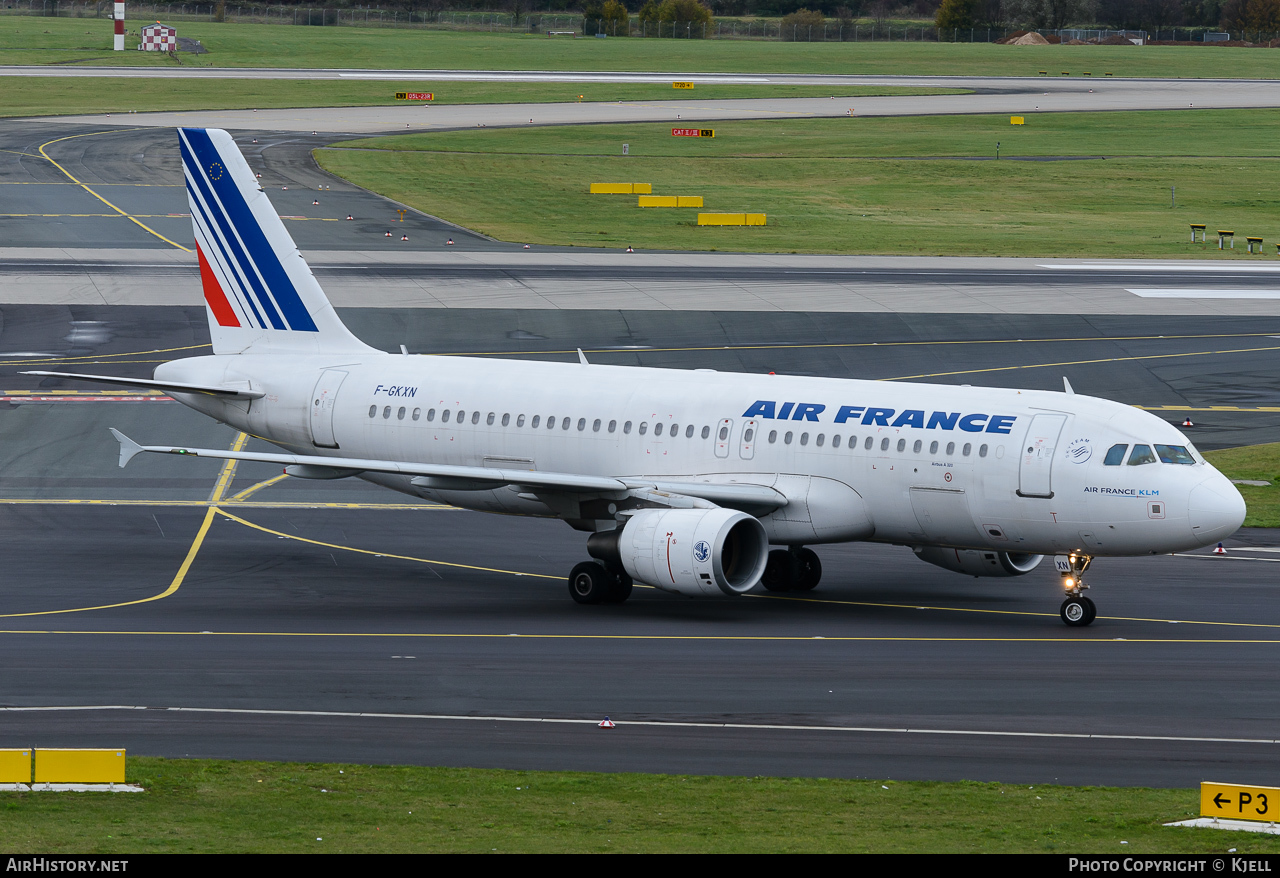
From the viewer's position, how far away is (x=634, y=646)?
3241 cm

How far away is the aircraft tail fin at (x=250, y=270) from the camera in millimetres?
42750

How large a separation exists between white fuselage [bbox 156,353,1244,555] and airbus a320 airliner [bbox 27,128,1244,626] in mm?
47

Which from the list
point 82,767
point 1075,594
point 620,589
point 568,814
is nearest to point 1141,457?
point 1075,594

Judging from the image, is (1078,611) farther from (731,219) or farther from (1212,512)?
(731,219)

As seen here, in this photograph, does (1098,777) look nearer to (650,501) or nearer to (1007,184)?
(650,501)

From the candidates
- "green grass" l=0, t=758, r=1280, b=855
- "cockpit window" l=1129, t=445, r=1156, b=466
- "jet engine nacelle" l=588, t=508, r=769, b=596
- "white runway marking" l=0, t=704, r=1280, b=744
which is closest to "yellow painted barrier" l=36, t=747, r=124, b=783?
"green grass" l=0, t=758, r=1280, b=855

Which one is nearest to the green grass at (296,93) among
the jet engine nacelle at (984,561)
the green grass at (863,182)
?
the green grass at (863,182)

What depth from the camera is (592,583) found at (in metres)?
36.4

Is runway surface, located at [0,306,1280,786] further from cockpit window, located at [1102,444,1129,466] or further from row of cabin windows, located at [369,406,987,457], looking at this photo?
row of cabin windows, located at [369,406,987,457]

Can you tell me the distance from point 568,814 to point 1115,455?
1668 centimetres

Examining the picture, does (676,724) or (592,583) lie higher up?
(676,724)

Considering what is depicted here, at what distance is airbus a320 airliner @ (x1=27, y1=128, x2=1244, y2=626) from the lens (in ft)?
112

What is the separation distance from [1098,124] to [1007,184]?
128ft

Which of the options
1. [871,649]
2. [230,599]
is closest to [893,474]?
[871,649]
